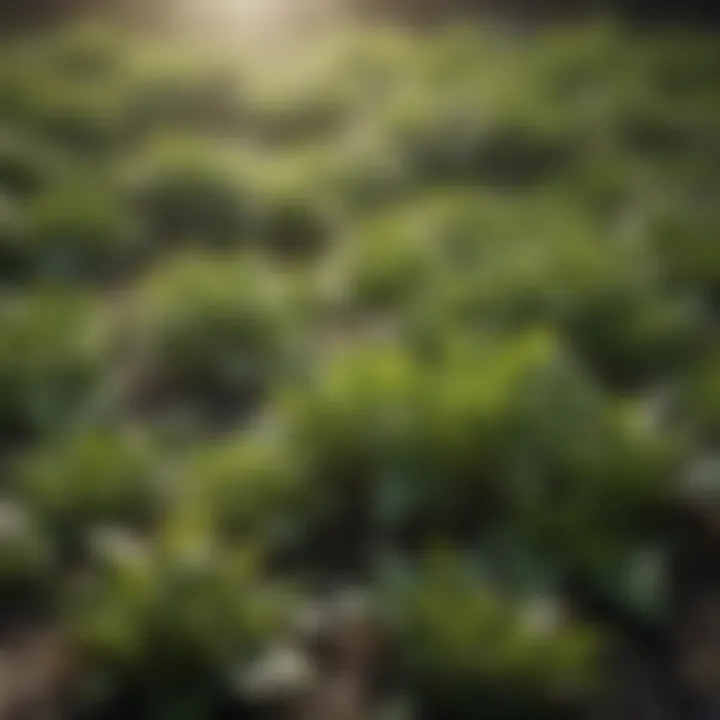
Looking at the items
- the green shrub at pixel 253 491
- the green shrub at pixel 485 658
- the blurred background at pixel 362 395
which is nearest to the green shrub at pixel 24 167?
the blurred background at pixel 362 395

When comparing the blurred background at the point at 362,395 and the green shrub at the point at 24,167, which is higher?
the green shrub at the point at 24,167

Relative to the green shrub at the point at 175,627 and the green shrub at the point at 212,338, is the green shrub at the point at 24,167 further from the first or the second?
the green shrub at the point at 175,627

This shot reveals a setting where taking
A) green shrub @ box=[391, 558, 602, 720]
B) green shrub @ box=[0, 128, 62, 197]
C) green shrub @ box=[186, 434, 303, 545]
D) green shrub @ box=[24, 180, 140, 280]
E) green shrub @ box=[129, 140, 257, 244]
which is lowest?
green shrub @ box=[391, 558, 602, 720]

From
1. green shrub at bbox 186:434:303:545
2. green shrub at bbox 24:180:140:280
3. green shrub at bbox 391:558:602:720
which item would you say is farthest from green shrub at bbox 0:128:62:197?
green shrub at bbox 391:558:602:720

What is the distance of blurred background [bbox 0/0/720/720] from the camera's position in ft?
5.37

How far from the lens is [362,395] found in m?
2.06

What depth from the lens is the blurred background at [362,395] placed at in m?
1.64

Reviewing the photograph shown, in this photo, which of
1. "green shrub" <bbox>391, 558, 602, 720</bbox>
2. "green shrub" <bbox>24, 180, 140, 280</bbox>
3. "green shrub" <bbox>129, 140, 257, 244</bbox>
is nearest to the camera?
"green shrub" <bbox>391, 558, 602, 720</bbox>

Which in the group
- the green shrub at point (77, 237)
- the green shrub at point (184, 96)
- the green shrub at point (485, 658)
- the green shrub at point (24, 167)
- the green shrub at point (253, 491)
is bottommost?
the green shrub at point (485, 658)

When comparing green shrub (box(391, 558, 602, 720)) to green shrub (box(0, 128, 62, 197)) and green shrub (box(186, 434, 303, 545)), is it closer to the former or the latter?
green shrub (box(186, 434, 303, 545))

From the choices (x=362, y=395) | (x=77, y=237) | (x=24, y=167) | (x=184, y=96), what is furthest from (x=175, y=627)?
(x=184, y=96)

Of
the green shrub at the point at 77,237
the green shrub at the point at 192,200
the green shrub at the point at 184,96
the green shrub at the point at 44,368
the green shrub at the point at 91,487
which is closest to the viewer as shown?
the green shrub at the point at 91,487

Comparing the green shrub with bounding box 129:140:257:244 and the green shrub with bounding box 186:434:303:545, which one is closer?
the green shrub with bounding box 186:434:303:545

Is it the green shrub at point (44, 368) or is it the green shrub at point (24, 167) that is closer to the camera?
the green shrub at point (44, 368)
